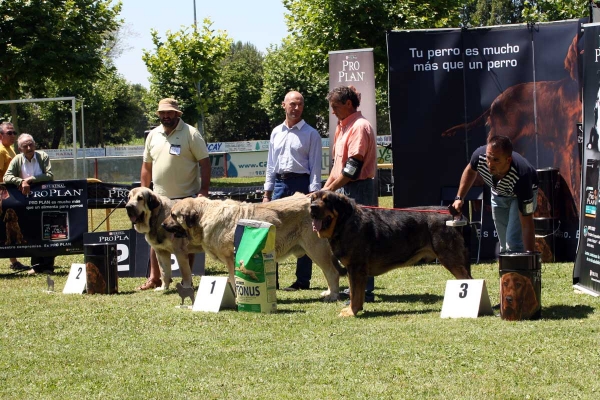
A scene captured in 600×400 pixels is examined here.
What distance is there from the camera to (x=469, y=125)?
11219mm

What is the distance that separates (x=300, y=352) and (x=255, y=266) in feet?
5.66

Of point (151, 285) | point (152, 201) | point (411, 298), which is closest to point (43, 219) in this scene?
point (151, 285)

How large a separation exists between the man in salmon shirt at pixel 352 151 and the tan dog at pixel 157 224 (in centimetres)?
198

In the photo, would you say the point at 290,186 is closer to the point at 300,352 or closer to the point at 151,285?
the point at 151,285

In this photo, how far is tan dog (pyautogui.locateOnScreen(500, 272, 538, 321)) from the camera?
646 centimetres

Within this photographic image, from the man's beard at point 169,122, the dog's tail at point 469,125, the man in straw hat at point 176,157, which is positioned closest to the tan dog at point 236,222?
the man in straw hat at point 176,157

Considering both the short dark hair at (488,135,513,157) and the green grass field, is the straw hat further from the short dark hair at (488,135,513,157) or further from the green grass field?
the short dark hair at (488,135,513,157)

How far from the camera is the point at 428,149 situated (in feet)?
37.1

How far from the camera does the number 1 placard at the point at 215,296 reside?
7633 millimetres

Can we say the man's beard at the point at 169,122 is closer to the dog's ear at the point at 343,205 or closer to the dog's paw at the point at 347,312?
the dog's ear at the point at 343,205

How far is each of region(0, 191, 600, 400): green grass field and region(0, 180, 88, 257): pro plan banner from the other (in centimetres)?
310

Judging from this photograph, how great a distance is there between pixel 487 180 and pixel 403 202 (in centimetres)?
392

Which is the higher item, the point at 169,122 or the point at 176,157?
the point at 169,122

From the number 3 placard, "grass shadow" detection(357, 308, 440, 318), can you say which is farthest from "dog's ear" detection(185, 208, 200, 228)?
the number 3 placard
